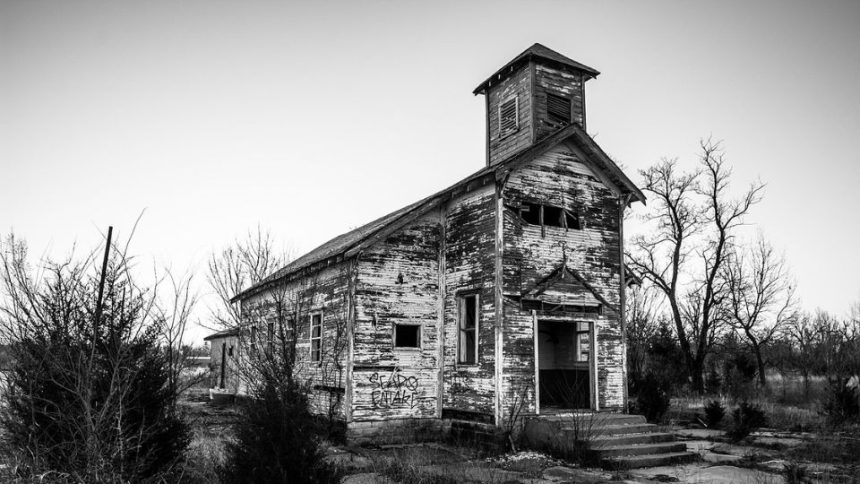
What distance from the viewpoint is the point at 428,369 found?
52.0 feet

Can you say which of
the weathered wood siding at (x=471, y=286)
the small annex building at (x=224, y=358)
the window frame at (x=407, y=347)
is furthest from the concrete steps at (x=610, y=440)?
the small annex building at (x=224, y=358)

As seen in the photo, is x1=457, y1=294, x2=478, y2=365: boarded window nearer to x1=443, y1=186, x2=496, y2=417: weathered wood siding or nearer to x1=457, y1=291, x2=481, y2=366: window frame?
x1=457, y1=291, x2=481, y2=366: window frame

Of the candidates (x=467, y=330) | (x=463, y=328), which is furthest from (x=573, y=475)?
(x=463, y=328)

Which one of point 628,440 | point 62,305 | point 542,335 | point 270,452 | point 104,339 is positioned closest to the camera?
point 270,452

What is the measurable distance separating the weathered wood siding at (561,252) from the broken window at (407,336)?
2797mm

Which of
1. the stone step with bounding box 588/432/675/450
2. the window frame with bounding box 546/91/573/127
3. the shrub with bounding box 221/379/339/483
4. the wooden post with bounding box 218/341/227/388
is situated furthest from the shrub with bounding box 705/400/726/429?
the wooden post with bounding box 218/341/227/388

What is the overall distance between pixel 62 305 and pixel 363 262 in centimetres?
892

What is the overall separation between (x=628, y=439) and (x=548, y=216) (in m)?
5.73

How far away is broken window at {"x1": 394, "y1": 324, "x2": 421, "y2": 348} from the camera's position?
52.3 ft

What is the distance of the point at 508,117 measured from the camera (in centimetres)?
1734

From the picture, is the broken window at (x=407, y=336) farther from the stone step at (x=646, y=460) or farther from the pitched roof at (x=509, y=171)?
the stone step at (x=646, y=460)

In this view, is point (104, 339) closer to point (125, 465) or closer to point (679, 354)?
point (125, 465)

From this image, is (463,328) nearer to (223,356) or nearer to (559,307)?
(559,307)

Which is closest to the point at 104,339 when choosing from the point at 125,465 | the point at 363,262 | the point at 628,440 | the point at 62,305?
the point at 62,305
